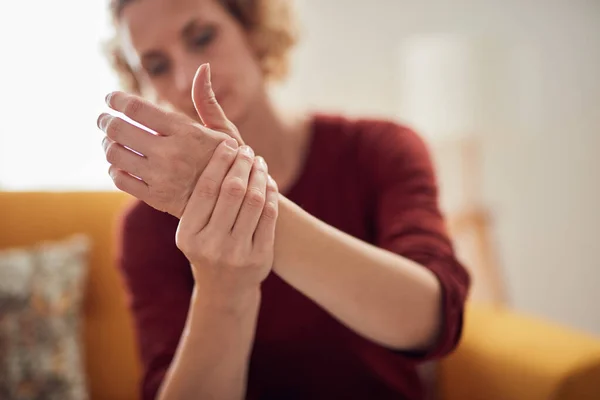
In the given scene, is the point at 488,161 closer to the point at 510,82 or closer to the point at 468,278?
the point at 510,82

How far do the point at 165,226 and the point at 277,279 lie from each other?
20 centimetres

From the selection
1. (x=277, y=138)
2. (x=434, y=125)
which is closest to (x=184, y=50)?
(x=277, y=138)

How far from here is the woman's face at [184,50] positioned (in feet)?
2.46

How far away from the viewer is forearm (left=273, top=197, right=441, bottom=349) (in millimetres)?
579

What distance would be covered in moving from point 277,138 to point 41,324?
632 mm

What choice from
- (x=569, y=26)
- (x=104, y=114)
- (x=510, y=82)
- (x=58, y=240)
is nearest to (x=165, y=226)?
(x=104, y=114)

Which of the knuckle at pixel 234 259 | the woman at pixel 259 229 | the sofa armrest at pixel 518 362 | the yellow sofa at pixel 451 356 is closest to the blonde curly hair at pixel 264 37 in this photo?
the woman at pixel 259 229

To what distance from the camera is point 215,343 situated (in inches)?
26.1

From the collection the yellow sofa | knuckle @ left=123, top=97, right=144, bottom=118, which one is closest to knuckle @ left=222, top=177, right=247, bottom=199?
knuckle @ left=123, top=97, right=144, bottom=118

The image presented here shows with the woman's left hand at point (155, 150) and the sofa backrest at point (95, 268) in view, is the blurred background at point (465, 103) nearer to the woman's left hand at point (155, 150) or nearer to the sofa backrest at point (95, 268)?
the sofa backrest at point (95, 268)

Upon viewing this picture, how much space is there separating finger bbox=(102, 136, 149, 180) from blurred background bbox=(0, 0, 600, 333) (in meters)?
1.16

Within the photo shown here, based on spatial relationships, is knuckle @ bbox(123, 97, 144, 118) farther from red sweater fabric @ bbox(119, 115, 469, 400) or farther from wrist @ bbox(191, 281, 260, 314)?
red sweater fabric @ bbox(119, 115, 469, 400)

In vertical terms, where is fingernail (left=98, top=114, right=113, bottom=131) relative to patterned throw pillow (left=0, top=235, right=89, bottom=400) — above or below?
above

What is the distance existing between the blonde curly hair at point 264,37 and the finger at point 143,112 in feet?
1.43
